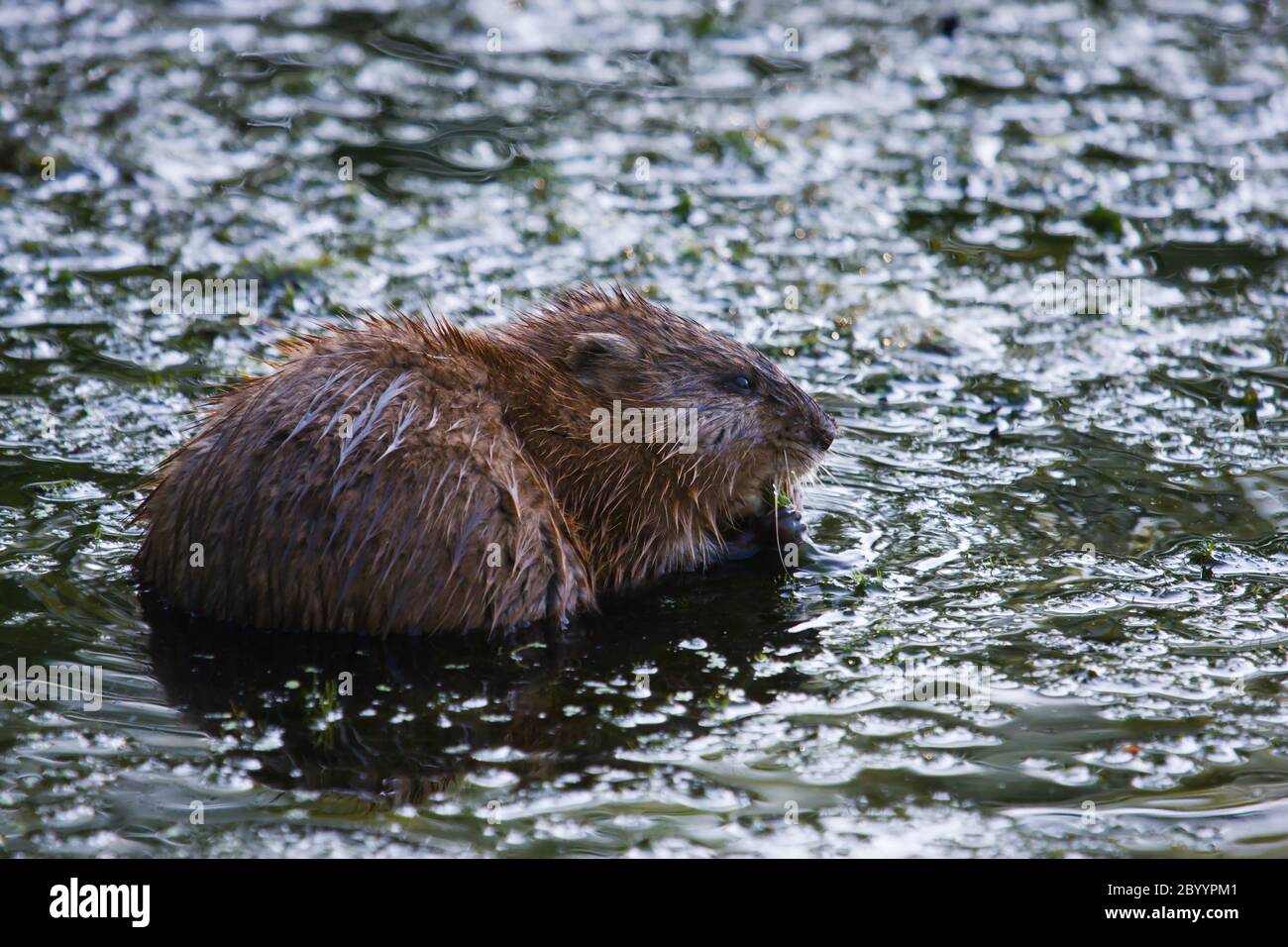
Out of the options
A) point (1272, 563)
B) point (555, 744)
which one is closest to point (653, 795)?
point (555, 744)

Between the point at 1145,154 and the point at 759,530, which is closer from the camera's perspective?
the point at 759,530

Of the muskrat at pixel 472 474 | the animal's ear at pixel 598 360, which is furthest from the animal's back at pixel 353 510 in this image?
the animal's ear at pixel 598 360

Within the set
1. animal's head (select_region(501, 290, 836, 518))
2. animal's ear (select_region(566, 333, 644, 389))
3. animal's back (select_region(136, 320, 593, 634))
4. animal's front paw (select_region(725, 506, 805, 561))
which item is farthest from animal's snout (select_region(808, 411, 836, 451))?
animal's back (select_region(136, 320, 593, 634))

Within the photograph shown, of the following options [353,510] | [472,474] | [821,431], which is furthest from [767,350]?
[353,510]

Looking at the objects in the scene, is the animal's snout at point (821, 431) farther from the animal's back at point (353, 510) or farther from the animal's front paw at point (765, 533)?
the animal's back at point (353, 510)

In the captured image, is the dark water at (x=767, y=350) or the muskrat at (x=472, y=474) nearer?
the dark water at (x=767, y=350)

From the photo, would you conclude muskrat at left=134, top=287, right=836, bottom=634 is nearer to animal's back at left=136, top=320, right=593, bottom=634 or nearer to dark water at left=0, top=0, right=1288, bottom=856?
animal's back at left=136, top=320, right=593, bottom=634

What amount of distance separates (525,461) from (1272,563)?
3.01 meters

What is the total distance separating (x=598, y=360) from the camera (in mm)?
5980

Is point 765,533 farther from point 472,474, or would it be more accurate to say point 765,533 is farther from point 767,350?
point 767,350

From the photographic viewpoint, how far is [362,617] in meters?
5.19

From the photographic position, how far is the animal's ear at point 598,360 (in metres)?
5.96
